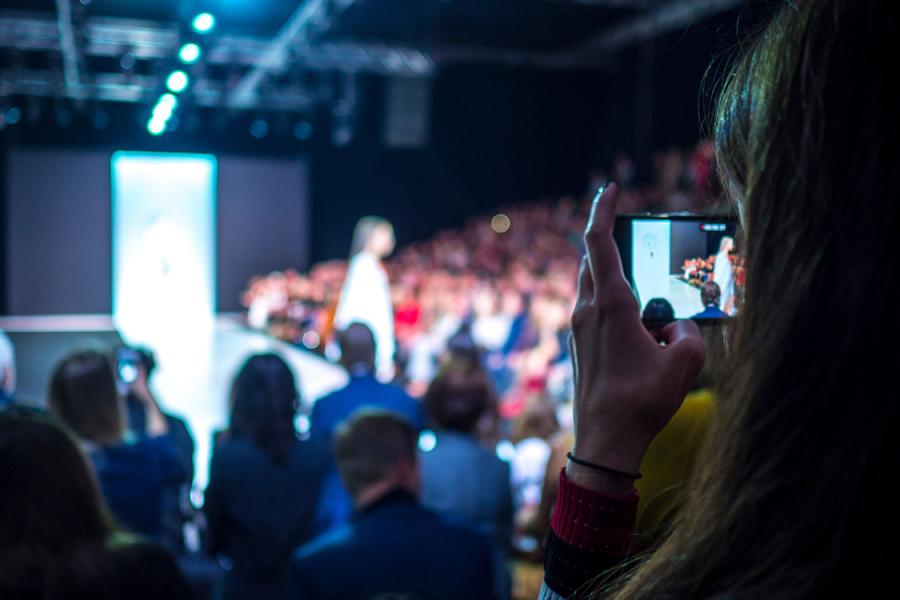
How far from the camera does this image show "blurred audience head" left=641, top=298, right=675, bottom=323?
0.78 meters

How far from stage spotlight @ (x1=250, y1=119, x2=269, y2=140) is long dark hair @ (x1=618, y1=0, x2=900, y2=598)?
12.1m

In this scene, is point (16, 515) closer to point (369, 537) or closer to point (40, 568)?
point (40, 568)

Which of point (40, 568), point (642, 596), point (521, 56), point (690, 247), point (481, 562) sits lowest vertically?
point (481, 562)

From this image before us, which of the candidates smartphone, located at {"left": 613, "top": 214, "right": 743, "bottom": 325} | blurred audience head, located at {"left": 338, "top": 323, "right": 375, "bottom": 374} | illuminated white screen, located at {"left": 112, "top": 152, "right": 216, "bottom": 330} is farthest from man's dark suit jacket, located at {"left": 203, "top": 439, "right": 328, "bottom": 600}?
illuminated white screen, located at {"left": 112, "top": 152, "right": 216, "bottom": 330}

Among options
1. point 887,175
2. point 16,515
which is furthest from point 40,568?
point 887,175

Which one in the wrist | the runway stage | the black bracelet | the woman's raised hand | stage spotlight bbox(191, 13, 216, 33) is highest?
stage spotlight bbox(191, 13, 216, 33)

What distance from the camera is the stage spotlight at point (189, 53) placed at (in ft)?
23.6

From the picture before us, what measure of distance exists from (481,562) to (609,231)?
1289mm

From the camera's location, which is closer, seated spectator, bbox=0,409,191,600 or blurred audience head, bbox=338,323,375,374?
seated spectator, bbox=0,409,191,600

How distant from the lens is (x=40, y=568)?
1119mm

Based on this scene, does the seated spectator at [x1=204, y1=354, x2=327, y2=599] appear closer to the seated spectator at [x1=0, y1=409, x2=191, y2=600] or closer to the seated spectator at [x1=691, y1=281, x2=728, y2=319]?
the seated spectator at [x1=0, y1=409, x2=191, y2=600]

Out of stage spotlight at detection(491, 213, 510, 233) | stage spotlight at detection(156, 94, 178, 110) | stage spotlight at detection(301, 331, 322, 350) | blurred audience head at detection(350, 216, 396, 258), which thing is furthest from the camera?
stage spotlight at detection(491, 213, 510, 233)

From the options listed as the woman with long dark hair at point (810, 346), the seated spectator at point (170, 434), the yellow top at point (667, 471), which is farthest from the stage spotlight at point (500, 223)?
the woman with long dark hair at point (810, 346)

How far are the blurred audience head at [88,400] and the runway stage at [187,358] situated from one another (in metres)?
0.17
